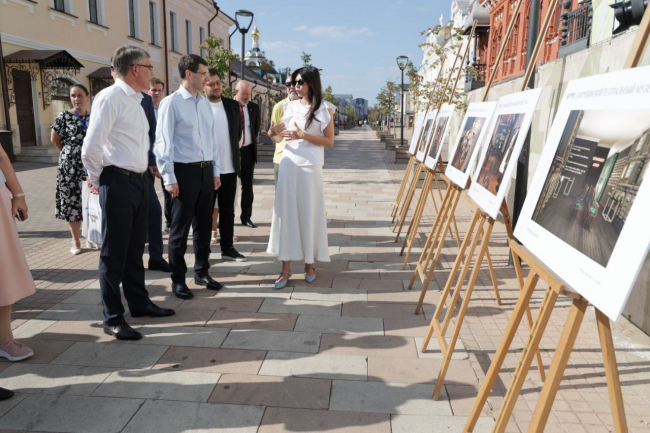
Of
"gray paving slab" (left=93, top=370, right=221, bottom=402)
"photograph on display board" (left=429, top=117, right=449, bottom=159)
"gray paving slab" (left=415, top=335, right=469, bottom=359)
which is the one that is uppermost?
"photograph on display board" (left=429, top=117, right=449, bottom=159)

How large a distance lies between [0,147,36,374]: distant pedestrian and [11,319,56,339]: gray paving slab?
0.36 meters

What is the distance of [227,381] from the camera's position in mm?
3184

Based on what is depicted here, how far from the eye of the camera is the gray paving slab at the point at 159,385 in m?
3.02

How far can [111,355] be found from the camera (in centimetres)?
353

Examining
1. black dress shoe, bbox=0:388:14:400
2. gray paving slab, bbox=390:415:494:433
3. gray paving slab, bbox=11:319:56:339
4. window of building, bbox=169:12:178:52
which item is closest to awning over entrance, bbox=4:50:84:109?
window of building, bbox=169:12:178:52

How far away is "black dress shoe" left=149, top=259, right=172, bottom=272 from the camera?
5.52m

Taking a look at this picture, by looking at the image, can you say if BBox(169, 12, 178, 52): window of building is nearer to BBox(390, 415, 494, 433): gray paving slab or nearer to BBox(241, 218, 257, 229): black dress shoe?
BBox(241, 218, 257, 229): black dress shoe

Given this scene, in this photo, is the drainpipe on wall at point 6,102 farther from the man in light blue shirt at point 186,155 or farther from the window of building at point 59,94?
the man in light blue shirt at point 186,155

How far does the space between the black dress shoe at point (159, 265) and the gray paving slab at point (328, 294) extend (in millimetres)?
1534

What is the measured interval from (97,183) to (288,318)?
179 cm

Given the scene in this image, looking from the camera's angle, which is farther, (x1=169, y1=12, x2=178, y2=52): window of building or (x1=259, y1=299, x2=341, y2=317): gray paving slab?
(x1=169, y1=12, x2=178, y2=52): window of building

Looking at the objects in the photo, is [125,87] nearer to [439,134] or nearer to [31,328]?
[31,328]

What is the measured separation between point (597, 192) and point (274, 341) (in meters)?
2.51

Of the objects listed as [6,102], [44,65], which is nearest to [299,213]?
[6,102]
